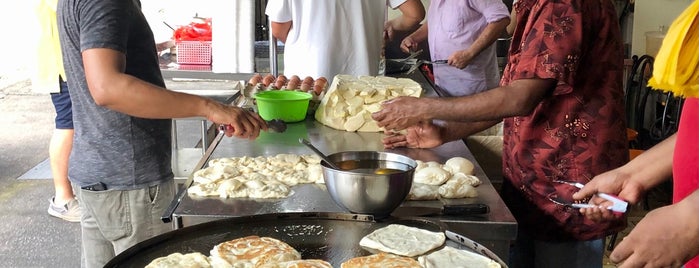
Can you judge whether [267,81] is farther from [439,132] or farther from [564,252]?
[564,252]

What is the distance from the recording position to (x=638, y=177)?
194cm

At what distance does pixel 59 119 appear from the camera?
15.8 feet

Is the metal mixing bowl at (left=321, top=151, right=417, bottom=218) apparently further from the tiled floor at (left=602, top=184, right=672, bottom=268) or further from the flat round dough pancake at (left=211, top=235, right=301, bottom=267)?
the tiled floor at (left=602, top=184, right=672, bottom=268)

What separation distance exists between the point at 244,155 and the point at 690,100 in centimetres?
175

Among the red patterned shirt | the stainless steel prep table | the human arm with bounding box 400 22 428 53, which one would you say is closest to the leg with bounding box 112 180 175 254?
the stainless steel prep table

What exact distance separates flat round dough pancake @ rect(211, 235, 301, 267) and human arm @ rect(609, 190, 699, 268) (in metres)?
0.82

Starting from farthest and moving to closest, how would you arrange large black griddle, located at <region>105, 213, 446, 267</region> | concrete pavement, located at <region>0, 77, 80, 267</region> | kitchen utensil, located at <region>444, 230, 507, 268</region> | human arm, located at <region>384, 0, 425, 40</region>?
human arm, located at <region>384, 0, 425, 40</region>
concrete pavement, located at <region>0, 77, 80, 267</region>
large black griddle, located at <region>105, 213, 446, 267</region>
kitchen utensil, located at <region>444, 230, 507, 268</region>

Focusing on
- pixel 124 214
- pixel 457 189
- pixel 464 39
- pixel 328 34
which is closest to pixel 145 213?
pixel 124 214

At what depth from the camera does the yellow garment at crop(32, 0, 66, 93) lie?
4539 mm

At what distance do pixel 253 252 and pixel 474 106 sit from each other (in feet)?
3.46

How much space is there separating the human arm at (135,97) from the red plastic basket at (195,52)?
8.70 feet

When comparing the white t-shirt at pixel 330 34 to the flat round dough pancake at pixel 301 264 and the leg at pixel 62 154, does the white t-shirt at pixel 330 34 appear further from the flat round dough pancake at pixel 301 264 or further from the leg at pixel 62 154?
the flat round dough pancake at pixel 301 264

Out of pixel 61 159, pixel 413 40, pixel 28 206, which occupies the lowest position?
pixel 28 206

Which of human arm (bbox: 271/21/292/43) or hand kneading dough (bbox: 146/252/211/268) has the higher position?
human arm (bbox: 271/21/292/43)
